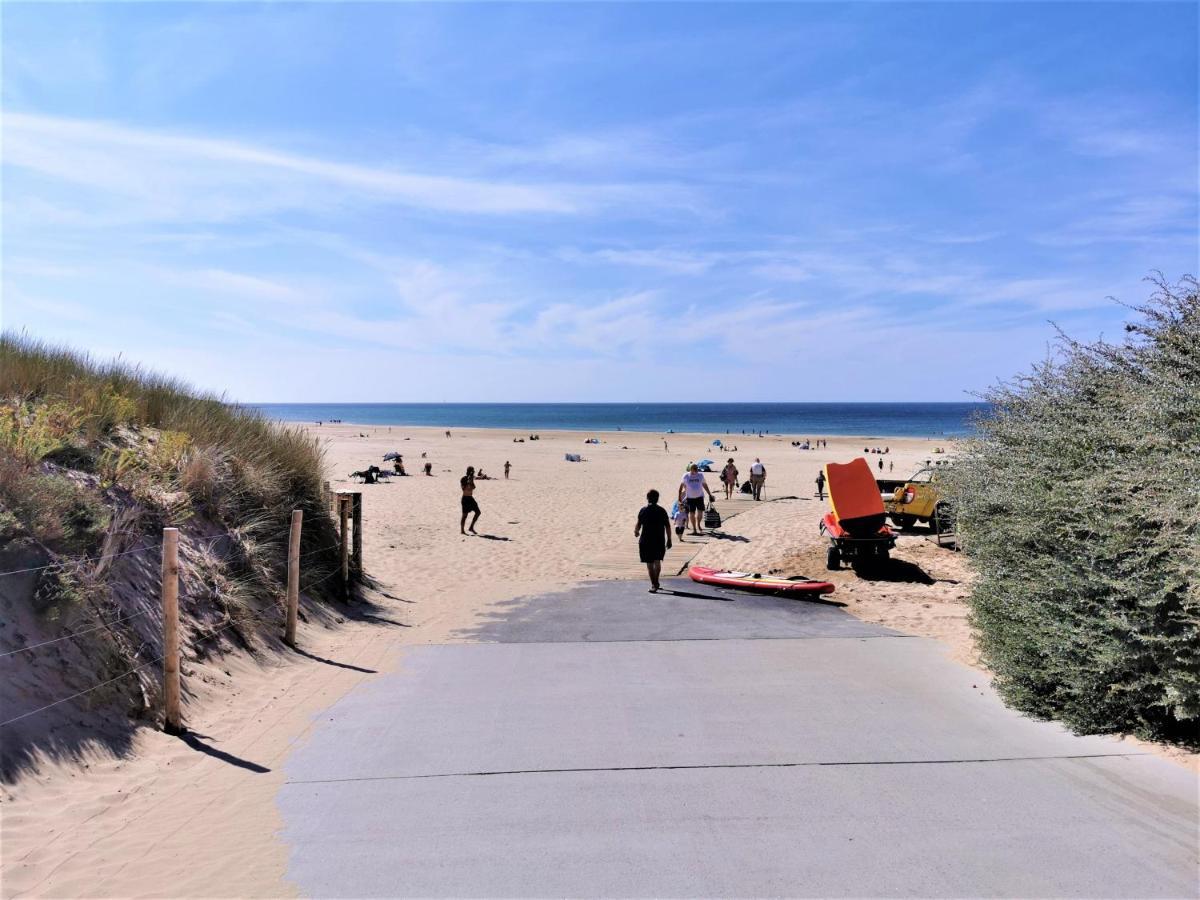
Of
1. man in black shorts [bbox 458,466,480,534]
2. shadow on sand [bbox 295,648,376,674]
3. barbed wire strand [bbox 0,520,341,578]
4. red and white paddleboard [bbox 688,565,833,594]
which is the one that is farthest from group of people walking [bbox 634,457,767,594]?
barbed wire strand [bbox 0,520,341,578]

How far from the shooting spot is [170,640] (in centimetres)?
591

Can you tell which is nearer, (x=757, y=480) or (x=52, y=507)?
(x=52, y=507)

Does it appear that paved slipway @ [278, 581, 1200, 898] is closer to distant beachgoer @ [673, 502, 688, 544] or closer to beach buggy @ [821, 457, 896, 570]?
beach buggy @ [821, 457, 896, 570]

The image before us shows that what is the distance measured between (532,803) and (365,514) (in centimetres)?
1582

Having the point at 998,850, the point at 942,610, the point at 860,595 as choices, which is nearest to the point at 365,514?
the point at 860,595

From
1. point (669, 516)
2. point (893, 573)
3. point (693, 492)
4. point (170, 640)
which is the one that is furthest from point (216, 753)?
point (669, 516)

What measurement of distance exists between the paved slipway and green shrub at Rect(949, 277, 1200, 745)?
0.38 metres

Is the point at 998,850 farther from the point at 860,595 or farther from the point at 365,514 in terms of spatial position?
the point at 365,514

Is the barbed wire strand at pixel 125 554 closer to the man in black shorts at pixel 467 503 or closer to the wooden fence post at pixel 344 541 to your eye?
the wooden fence post at pixel 344 541

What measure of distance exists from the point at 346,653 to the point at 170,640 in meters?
2.81

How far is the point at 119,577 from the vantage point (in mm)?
6895

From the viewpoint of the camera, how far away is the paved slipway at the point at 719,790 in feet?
12.5

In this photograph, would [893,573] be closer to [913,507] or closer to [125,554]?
[913,507]

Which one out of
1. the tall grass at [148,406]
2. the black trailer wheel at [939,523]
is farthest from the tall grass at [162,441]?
the black trailer wheel at [939,523]
